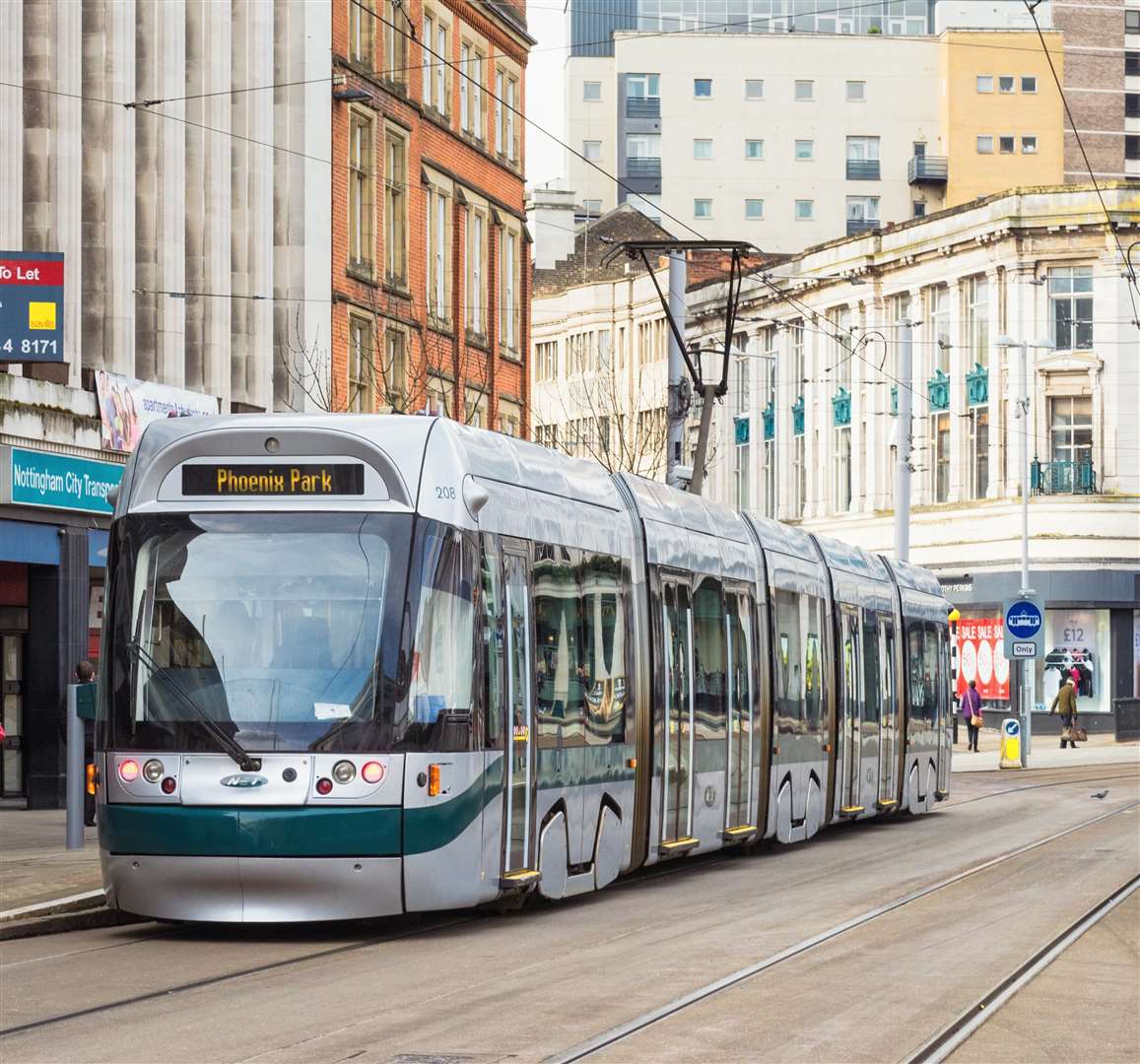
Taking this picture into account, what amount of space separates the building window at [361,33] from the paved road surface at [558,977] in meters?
22.4

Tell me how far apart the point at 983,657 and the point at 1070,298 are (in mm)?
9703

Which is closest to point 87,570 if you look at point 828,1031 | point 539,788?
point 539,788

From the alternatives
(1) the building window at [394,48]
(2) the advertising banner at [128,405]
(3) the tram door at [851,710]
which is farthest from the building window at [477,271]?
(3) the tram door at [851,710]

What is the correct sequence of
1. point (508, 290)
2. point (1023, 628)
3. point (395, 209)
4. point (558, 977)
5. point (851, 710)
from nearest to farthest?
point (558, 977), point (851, 710), point (395, 209), point (1023, 628), point (508, 290)

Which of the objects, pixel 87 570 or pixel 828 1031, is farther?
pixel 87 570

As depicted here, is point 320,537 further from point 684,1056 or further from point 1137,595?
point 1137,595

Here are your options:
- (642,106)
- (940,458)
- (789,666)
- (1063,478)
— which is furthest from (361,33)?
(642,106)

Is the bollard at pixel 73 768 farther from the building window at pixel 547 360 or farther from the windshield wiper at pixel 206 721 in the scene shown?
the building window at pixel 547 360

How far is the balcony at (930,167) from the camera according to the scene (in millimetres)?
94062

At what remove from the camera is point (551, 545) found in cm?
1611

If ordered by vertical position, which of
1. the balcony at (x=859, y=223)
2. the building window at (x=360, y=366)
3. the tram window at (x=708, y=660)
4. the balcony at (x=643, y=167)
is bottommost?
the tram window at (x=708, y=660)

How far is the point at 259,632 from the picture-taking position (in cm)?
1391

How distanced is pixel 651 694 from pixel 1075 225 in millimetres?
47218

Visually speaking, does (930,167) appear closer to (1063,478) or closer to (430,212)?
(1063,478)
